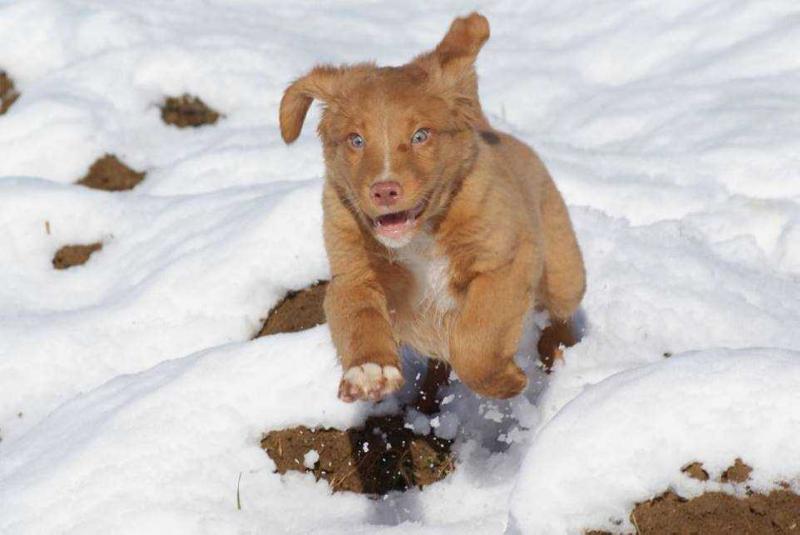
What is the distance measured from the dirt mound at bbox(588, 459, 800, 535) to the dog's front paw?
32.2 inches

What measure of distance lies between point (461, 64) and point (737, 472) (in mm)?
1912

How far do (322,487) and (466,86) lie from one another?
1685 millimetres

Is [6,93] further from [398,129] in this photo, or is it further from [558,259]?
[398,129]

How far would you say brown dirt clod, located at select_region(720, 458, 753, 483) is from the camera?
352cm

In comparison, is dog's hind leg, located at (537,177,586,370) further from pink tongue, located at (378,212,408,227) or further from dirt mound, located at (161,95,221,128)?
dirt mound, located at (161,95,221,128)

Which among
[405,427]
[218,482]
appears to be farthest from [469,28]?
[218,482]

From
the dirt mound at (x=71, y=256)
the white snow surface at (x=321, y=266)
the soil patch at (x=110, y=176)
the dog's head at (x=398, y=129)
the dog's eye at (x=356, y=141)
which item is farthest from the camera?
the soil patch at (x=110, y=176)

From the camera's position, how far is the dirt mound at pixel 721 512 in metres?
3.49

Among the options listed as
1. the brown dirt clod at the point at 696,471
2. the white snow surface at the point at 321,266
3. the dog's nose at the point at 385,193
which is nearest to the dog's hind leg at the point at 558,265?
the white snow surface at the point at 321,266

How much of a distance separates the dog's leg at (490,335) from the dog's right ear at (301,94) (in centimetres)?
89

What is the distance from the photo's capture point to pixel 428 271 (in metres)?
4.65

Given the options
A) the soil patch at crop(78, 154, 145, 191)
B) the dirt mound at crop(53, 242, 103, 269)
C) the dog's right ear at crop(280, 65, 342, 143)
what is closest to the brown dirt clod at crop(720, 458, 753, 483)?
the dog's right ear at crop(280, 65, 342, 143)

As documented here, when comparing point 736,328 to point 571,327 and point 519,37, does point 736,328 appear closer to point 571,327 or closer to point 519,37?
point 571,327

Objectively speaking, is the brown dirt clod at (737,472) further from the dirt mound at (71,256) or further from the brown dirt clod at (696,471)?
the dirt mound at (71,256)
